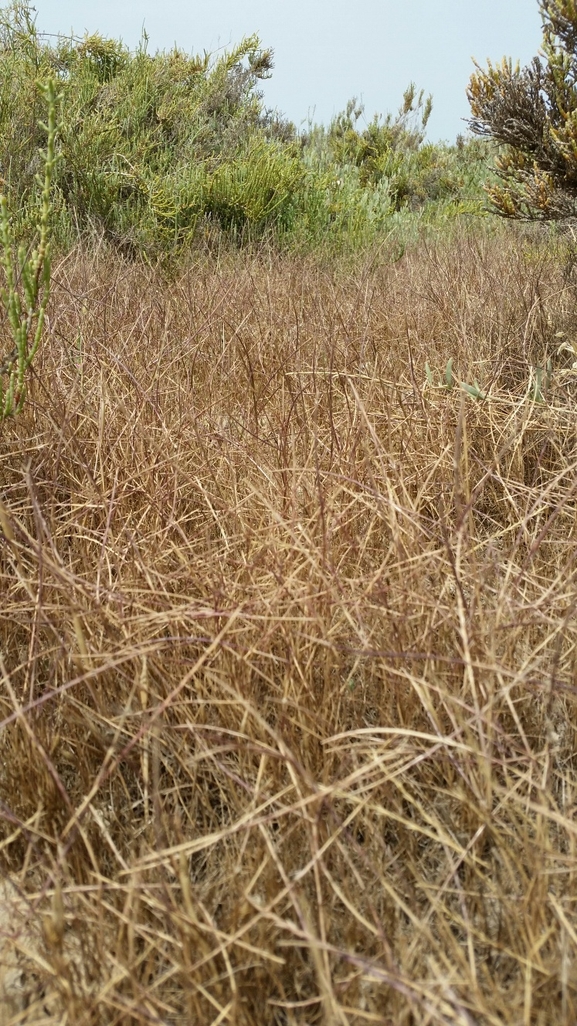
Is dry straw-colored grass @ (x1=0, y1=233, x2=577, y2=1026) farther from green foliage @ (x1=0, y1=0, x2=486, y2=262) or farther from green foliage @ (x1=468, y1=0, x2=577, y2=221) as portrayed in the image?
green foliage @ (x1=0, y1=0, x2=486, y2=262)

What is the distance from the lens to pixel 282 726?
1299mm

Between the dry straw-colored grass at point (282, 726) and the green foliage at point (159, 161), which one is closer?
the dry straw-colored grass at point (282, 726)

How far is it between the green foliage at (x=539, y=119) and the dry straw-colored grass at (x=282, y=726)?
41.6 inches

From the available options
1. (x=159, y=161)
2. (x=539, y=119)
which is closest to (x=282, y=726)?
(x=539, y=119)

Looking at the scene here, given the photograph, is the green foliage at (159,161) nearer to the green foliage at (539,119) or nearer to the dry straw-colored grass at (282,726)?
the green foliage at (539,119)

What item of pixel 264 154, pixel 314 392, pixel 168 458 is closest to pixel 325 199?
pixel 264 154

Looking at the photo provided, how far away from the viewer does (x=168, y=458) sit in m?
1.92

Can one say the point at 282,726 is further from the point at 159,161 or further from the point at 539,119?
the point at 159,161

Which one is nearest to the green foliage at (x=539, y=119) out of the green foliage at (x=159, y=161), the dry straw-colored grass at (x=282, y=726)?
the dry straw-colored grass at (x=282, y=726)

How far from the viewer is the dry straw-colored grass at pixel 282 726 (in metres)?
0.98

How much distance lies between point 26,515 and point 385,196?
6464 mm

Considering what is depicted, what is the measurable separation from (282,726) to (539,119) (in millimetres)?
2694

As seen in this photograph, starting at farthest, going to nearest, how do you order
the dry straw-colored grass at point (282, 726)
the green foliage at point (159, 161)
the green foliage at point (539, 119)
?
the green foliage at point (159, 161)
the green foliage at point (539, 119)
the dry straw-colored grass at point (282, 726)

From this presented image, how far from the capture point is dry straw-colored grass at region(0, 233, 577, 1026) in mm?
981
